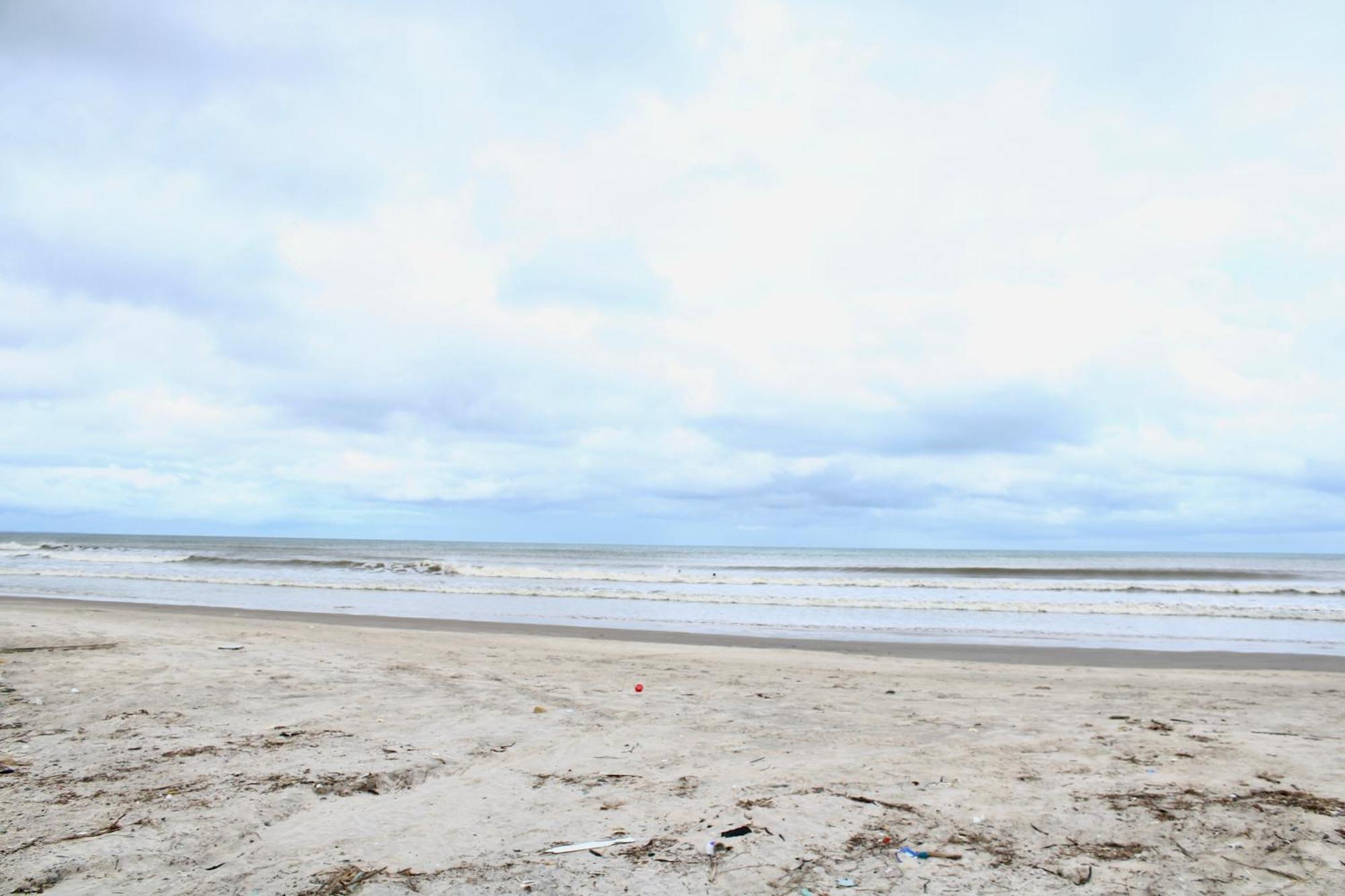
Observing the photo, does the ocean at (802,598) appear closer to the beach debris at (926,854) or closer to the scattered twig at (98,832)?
the beach debris at (926,854)

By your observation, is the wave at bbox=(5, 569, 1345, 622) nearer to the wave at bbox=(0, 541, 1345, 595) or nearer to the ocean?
the ocean

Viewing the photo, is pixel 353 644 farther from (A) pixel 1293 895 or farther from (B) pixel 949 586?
(B) pixel 949 586

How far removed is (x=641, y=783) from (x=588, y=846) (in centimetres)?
112

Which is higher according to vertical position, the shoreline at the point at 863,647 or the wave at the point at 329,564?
the shoreline at the point at 863,647

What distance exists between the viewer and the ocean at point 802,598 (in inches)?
711

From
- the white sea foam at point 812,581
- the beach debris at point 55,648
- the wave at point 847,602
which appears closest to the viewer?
the beach debris at point 55,648

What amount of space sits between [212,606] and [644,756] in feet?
67.8

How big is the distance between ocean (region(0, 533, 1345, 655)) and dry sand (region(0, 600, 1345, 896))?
888cm

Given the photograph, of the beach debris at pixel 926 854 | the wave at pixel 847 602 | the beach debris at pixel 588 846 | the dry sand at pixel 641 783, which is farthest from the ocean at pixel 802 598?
the beach debris at pixel 588 846

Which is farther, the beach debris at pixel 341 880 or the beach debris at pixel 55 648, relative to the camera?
the beach debris at pixel 55 648

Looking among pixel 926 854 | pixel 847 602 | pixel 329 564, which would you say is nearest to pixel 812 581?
pixel 847 602

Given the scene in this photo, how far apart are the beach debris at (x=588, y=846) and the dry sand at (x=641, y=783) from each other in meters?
0.05

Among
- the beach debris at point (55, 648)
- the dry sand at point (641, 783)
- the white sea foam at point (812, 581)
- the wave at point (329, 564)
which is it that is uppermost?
the dry sand at point (641, 783)

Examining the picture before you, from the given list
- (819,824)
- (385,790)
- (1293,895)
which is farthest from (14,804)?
(1293,895)
